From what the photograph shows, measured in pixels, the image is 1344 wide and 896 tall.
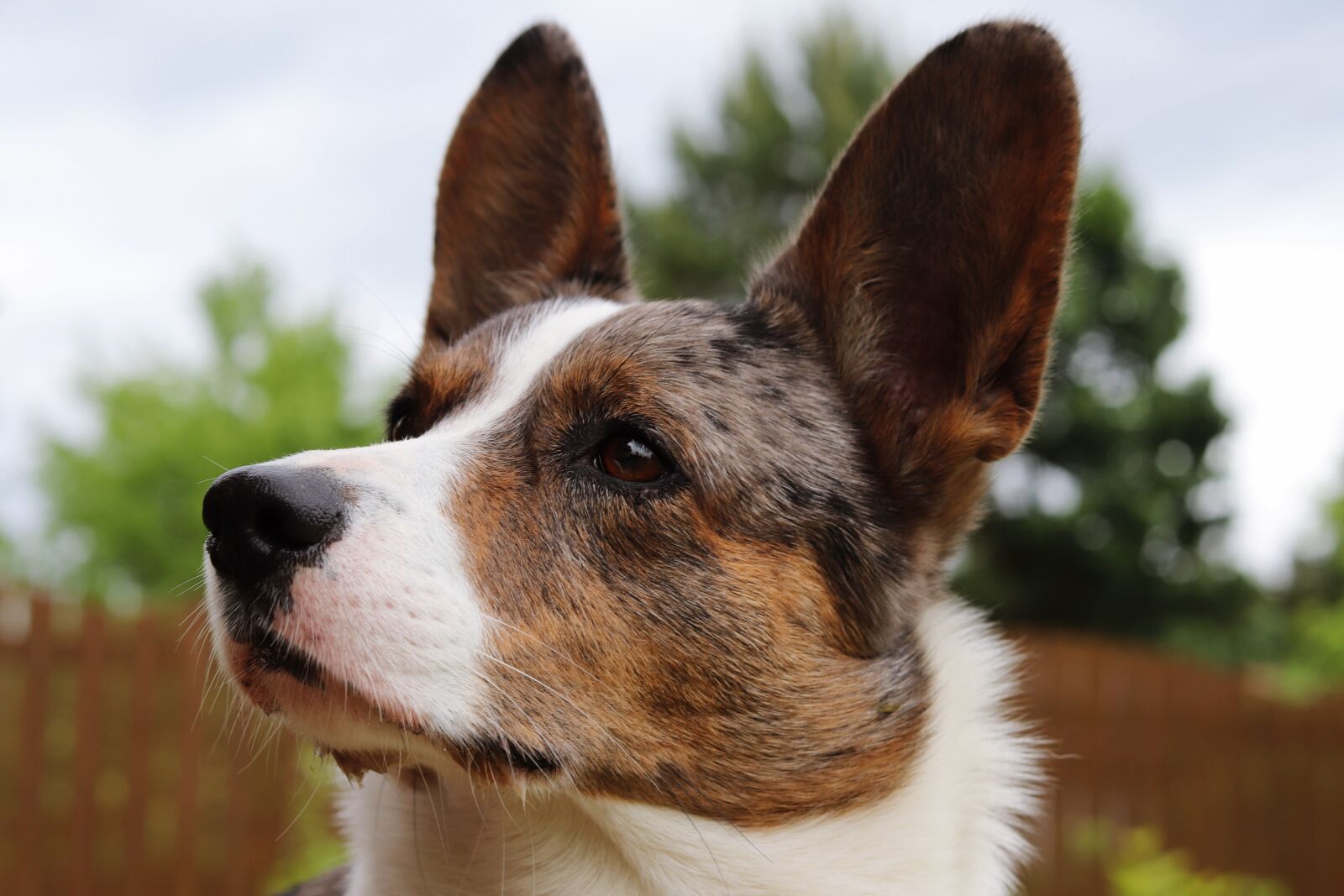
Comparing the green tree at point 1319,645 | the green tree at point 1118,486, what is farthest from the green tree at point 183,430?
the green tree at point 1319,645

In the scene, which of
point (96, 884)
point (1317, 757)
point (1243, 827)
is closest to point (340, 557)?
point (96, 884)

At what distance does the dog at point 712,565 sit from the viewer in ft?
7.30

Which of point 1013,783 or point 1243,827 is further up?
point 1243,827

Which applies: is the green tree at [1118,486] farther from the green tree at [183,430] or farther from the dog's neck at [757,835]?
the dog's neck at [757,835]

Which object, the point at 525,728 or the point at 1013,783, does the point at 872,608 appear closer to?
the point at 1013,783

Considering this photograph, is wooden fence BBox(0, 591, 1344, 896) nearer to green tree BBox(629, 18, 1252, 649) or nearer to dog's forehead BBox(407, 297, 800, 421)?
dog's forehead BBox(407, 297, 800, 421)

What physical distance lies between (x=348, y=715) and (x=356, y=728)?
0.12ft

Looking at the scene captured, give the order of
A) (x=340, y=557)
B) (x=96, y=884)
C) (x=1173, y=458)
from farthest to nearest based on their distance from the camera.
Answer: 1. (x=1173, y=458)
2. (x=96, y=884)
3. (x=340, y=557)

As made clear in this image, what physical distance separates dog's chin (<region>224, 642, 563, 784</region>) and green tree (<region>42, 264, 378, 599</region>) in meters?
19.5

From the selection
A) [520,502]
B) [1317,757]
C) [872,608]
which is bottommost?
[520,502]

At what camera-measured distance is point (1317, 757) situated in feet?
57.1

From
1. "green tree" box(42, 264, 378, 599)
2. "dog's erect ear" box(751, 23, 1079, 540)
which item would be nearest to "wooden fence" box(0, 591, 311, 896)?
"dog's erect ear" box(751, 23, 1079, 540)

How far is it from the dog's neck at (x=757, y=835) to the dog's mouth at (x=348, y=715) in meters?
0.12

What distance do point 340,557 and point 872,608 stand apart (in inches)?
46.0
